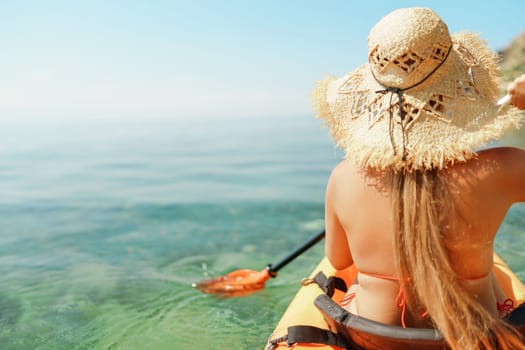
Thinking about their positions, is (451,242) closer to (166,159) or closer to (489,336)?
(489,336)

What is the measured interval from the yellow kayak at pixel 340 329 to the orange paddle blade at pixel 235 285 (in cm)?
134

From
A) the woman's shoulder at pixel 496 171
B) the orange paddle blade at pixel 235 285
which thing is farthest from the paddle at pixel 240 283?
the woman's shoulder at pixel 496 171

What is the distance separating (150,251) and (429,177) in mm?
4221

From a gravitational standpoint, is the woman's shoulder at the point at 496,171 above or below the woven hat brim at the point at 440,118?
below

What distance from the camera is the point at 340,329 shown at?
65.0 inches

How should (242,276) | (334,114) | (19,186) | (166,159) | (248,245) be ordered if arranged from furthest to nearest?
(166,159), (19,186), (248,245), (242,276), (334,114)

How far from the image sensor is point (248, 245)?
527 cm

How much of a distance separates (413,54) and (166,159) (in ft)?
44.6

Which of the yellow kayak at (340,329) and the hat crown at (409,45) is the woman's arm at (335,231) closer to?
the yellow kayak at (340,329)

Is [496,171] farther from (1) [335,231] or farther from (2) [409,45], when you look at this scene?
(1) [335,231]

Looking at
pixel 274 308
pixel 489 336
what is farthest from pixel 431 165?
pixel 274 308

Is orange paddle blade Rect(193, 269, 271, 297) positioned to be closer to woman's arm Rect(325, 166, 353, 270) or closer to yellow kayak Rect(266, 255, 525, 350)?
yellow kayak Rect(266, 255, 525, 350)

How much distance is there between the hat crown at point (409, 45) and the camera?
1.39m

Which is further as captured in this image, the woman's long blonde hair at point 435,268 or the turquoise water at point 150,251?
the turquoise water at point 150,251
